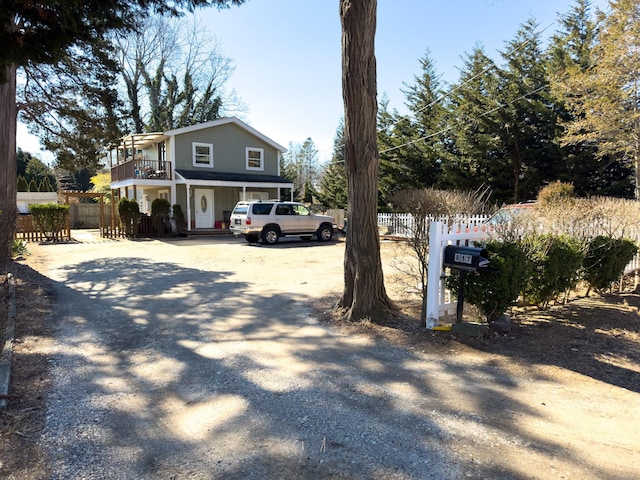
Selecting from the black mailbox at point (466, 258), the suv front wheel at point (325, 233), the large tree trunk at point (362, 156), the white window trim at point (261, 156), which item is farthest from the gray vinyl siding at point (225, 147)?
the black mailbox at point (466, 258)

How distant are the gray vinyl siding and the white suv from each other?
23.7 ft

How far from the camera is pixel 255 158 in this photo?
2538cm

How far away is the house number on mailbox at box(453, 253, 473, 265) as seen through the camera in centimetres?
472

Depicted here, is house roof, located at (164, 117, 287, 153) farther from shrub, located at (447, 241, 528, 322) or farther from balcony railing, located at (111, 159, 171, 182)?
shrub, located at (447, 241, 528, 322)

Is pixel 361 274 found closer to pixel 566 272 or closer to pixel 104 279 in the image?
pixel 566 272

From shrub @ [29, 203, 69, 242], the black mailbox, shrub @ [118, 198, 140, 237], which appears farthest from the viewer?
shrub @ [118, 198, 140, 237]

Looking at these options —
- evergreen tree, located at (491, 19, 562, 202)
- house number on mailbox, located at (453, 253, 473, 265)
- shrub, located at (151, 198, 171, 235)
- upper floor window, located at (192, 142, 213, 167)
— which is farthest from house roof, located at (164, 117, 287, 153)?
house number on mailbox, located at (453, 253, 473, 265)

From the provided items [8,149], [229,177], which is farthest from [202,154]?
[8,149]

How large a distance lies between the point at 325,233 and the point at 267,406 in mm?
15577

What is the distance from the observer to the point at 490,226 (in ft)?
18.1

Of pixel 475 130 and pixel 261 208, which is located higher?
pixel 475 130

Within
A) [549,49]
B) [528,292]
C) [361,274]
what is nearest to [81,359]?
[361,274]

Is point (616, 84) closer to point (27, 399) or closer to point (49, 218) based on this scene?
point (27, 399)

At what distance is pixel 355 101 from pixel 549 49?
2482 cm
